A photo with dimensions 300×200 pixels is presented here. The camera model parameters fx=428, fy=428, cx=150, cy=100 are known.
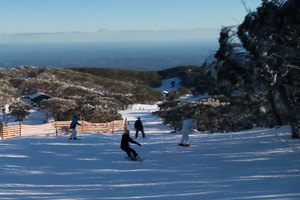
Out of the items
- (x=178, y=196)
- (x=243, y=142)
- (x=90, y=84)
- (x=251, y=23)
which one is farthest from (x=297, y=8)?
(x=90, y=84)

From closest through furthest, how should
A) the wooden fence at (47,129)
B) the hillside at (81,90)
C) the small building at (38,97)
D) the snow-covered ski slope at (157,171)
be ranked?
the snow-covered ski slope at (157,171) → the wooden fence at (47,129) → the hillside at (81,90) → the small building at (38,97)

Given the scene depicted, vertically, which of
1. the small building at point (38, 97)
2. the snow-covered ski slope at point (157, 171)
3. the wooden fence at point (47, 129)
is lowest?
the wooden fence at point (47, 129)

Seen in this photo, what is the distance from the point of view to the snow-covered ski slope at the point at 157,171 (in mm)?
10281

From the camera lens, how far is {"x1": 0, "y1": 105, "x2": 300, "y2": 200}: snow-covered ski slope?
33.7 ft

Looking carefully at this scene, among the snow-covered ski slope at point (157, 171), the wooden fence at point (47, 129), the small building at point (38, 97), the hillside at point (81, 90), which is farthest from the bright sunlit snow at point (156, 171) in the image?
the small building at point (38, 97)

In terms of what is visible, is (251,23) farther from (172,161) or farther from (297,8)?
(172,161)

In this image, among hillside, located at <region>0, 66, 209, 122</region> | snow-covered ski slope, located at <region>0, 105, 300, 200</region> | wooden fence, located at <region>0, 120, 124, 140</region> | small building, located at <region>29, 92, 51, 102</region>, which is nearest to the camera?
snow-covered ski slope, located at <region>0, 105, 300, 200</region>

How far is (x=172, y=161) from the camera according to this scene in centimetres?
1505

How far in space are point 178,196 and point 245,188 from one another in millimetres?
1738

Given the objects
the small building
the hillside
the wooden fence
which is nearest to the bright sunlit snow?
the wooden fence

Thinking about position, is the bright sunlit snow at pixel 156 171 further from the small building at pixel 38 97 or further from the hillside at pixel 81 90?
the small building at pixel 38 97

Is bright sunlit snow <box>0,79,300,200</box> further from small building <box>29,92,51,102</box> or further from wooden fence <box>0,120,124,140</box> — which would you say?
small building <box>29,92,51,102</box>

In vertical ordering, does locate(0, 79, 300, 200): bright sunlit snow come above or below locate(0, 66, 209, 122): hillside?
below

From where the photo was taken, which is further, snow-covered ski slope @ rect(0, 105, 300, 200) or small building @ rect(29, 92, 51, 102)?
small building @ rect(29, 92, 51, 102)
